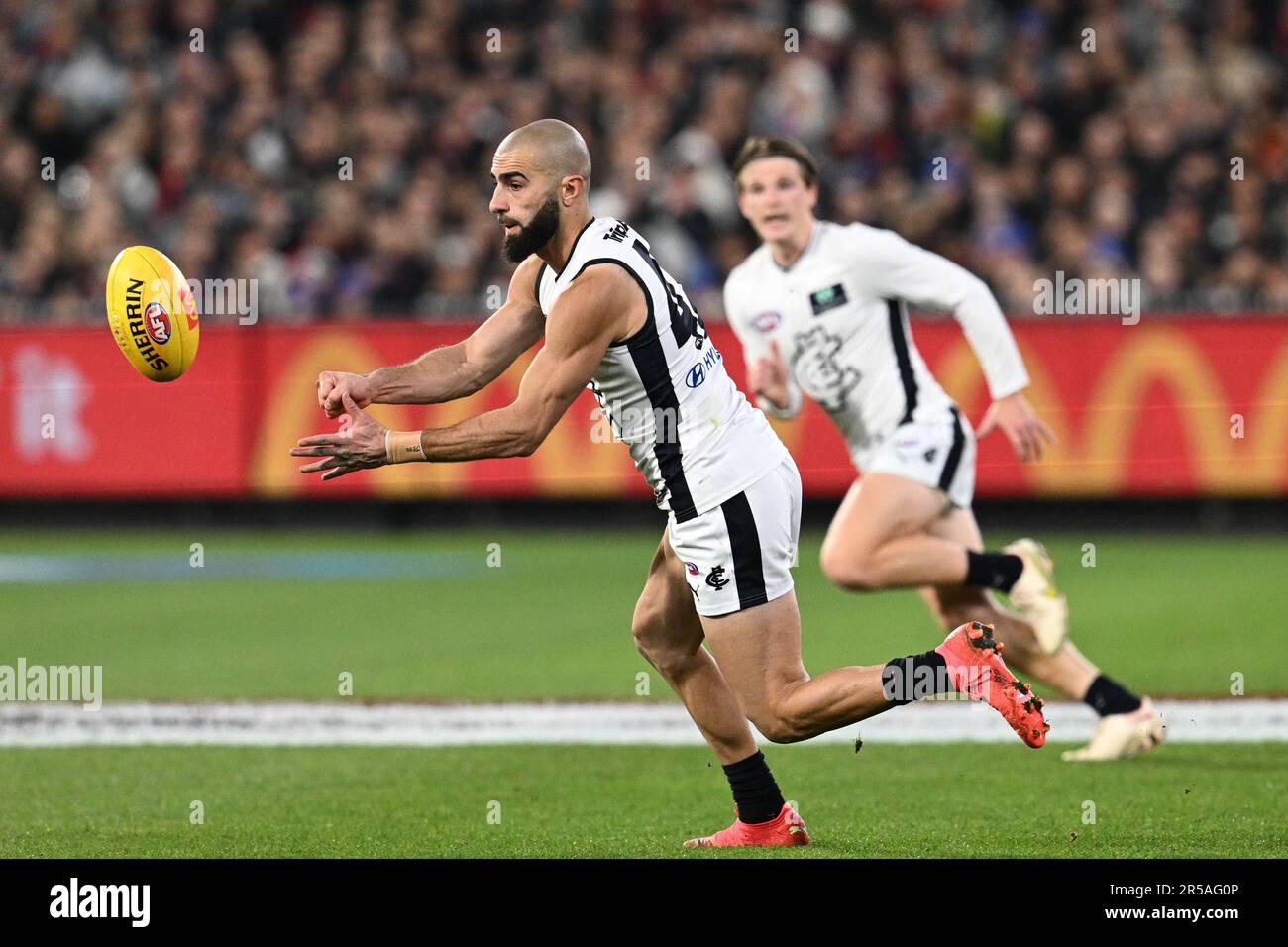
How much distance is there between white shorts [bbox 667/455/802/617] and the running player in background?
1919 millimetres

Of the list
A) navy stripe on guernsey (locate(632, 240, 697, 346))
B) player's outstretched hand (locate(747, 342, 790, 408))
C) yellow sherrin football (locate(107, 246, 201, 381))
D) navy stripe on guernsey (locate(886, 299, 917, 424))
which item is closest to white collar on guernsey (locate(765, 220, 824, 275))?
navy stripe on guernsey (locate(886, 299, 917, 424))

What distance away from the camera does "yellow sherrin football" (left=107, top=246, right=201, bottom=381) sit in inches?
267

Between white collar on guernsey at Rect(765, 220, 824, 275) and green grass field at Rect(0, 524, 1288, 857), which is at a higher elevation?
white collar on guernsey at Rect(765, 220, 824, 275)

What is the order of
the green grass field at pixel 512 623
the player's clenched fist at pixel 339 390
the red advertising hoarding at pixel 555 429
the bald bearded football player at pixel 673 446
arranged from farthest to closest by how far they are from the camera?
the red advertising hoarding at pixel 555 429 < the green grass field at pixel 512 623 < the player's clenched fist at pixel 339 390 < the bald bearded football player at pixel 673 446

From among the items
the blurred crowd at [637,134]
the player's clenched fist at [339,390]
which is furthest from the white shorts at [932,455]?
the blurred crowd at [637,134]

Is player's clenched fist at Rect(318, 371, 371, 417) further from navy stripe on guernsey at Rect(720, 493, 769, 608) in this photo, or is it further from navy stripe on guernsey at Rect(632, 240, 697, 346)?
navy stripe on guernsey at Rect(720, 493, 769, 608)

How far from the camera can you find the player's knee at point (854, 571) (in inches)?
323

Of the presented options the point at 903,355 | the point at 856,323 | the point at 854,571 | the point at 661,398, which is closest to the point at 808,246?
the point at 856,323

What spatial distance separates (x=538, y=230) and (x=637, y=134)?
41.1 ft

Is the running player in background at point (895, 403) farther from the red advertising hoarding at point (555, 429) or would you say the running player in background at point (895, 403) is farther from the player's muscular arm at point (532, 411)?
the red advertising hoarding at point (555, 429)

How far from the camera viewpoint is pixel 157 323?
22.4 feet

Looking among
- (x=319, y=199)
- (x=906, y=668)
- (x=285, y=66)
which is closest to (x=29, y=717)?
(x=906, y=668)

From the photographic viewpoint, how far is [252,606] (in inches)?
538

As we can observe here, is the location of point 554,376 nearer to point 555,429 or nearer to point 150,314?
point 150,314
